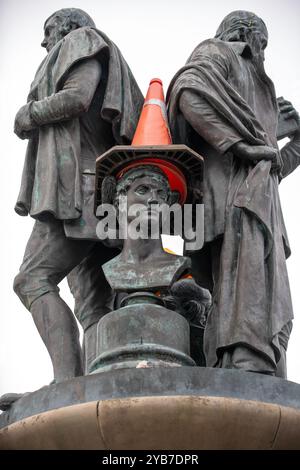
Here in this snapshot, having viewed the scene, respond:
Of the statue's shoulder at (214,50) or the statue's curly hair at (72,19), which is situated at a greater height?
the statue's curly hair at (72,19)

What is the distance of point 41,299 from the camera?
35.1ft

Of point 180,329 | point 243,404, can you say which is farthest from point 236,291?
point 243,404

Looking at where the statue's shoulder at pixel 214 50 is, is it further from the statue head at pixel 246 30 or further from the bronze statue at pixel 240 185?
the statue head at pixel 246 30

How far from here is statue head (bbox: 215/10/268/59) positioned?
12.1m

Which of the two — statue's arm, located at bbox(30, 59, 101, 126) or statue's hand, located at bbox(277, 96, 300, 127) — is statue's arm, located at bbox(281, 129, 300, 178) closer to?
statue's hand, located at bbox(277, 96, 300, 127)

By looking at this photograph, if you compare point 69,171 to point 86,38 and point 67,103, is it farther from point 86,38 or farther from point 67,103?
point 86,38

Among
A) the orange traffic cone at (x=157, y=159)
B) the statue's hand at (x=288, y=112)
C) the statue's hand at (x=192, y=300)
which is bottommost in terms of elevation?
the statue's hand at (x=192, y=300)

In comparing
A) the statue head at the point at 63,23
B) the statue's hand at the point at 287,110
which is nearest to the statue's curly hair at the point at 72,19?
the statue head at the point at 63,23

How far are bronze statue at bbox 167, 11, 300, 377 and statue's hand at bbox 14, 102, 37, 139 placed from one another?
128 cm

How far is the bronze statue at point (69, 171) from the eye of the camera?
10.7 m

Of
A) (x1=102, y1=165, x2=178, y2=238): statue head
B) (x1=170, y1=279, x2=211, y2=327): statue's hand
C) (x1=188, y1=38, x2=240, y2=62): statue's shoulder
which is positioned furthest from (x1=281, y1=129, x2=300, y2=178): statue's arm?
(x1=102, y1=165, x2=178, y2=238): statue head

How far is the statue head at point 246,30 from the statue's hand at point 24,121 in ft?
7.21

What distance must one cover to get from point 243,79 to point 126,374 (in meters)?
3.76
